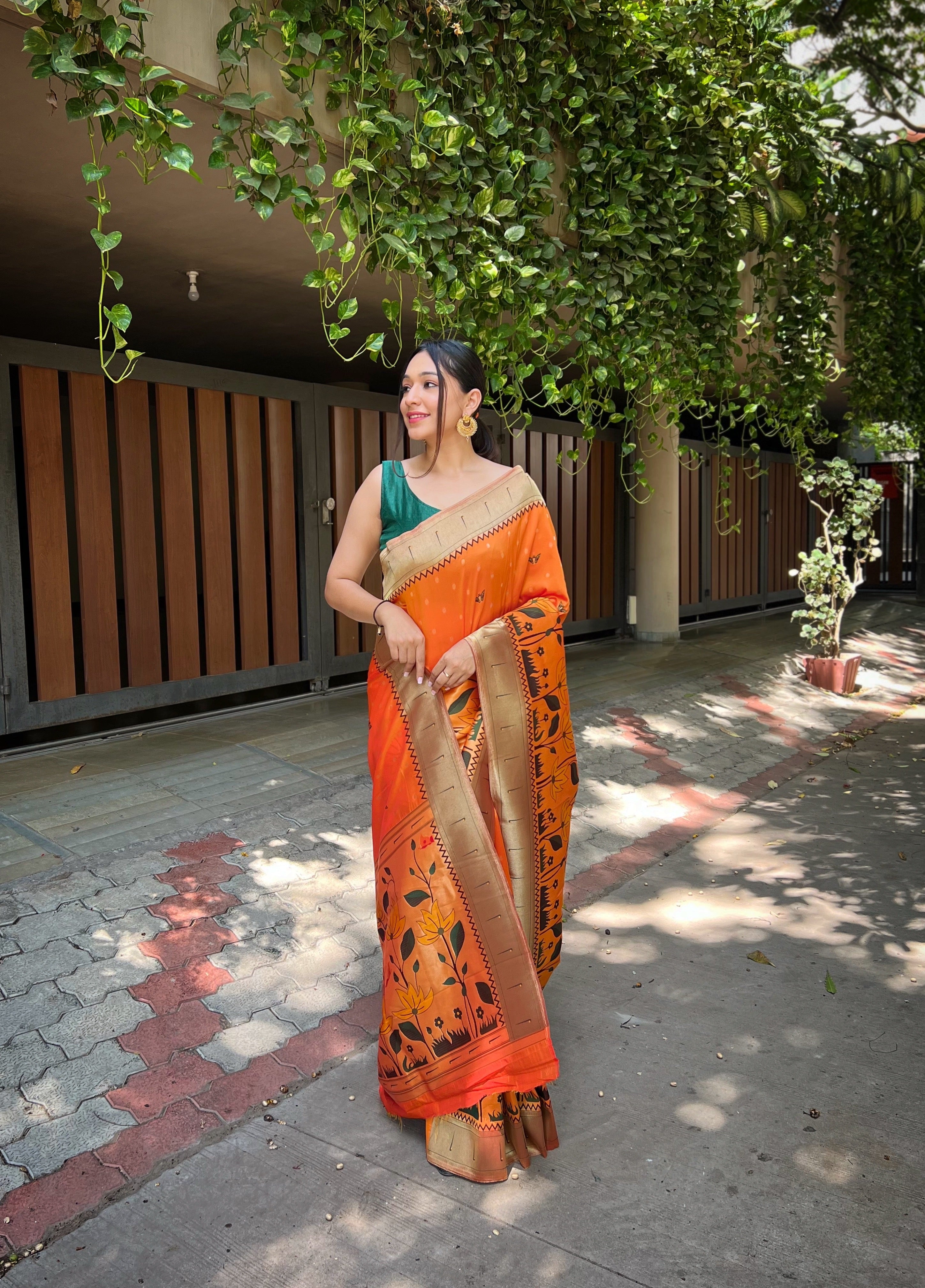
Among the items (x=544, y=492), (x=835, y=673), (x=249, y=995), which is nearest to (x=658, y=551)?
(x=544, y=492)

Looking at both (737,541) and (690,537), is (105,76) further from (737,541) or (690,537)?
(737,541)

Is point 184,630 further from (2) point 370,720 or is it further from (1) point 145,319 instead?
(2) point 370,720

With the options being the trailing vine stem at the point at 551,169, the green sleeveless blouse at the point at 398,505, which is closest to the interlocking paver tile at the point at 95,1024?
the green sleeveless blouse at the point at 398,505

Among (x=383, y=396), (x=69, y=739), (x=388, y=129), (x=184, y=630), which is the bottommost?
(x=69, y=739)

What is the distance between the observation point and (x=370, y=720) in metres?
2.32

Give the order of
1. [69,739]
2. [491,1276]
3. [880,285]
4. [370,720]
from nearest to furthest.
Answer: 1. [491,1276]
2. [370,720]
3. [69,739]
4. [880,285]

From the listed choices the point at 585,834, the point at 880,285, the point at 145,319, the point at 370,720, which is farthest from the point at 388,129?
the point at 880,285

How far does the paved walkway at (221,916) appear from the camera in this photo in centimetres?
223

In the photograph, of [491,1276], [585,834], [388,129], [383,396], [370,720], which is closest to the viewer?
[491,1276]

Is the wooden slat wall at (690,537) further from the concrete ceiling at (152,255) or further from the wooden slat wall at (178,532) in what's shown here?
the wooden slat wall at (178,532)

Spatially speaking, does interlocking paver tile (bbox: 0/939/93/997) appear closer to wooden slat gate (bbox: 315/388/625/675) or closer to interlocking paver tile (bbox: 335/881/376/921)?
interlocking paver tile (bbox: 335/881/376/921)

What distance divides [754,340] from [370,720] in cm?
620

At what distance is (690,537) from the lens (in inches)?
412

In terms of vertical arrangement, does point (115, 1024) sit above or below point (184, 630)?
below
